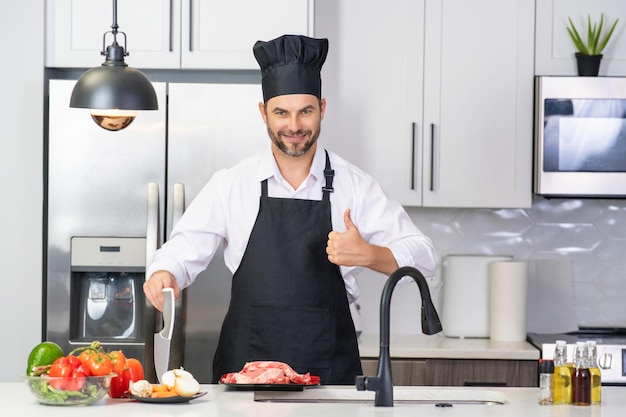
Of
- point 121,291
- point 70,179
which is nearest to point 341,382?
point 121,291

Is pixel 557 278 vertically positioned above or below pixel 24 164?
below

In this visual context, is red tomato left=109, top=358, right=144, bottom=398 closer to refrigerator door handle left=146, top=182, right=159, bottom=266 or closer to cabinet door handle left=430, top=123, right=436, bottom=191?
refrigerator door handle left=146, top=182, right=159, bottom=266

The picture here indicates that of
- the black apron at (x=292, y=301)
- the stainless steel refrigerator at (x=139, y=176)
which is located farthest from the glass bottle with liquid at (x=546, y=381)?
the stainless steel refrigerator at (x=139, y=176)

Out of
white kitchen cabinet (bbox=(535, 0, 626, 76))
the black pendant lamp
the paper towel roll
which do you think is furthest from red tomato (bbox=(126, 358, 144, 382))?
white kitchen cabinet (bbox=(535, 0, 626, 76))

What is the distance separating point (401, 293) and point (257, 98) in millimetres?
1264

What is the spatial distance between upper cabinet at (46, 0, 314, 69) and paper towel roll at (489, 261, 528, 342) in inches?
51.9

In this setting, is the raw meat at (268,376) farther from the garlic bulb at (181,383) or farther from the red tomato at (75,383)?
the red tomato at (75,383)

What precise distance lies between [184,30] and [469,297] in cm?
171

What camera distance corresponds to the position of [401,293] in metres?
4.63

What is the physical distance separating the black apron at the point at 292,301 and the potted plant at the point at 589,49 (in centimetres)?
146

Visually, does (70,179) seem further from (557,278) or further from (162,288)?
(557,278)

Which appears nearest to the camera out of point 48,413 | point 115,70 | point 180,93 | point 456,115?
point 48,413

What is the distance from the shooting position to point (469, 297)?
14.6 feet

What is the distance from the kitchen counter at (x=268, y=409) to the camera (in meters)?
2.40
